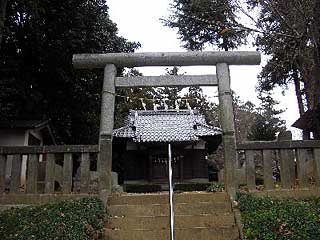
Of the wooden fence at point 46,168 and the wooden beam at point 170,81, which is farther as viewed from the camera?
the wooden beam at point 170,81

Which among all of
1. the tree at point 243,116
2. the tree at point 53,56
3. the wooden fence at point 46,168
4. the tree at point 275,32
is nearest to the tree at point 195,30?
the tree at point 275,32

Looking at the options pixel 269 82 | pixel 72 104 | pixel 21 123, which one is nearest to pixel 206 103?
pixel 269 82

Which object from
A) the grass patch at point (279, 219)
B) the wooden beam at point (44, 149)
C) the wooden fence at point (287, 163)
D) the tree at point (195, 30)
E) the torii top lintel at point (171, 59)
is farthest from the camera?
the tree at point (195, 30)

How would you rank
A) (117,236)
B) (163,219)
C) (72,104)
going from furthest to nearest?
(72,104), (163,219), (117,236)

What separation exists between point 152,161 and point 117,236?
13.8 m

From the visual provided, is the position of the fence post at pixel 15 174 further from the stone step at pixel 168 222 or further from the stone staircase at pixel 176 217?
the stone step at pixel 168 222

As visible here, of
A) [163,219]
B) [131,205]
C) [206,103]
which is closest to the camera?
[163,219]

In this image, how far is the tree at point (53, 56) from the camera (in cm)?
1202

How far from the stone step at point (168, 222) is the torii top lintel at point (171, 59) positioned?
3.59 meters

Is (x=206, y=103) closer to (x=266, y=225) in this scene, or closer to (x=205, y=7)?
(x=205, y=7)

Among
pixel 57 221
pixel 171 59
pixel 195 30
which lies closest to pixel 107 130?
pixel 171 59

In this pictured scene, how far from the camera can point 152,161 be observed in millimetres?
19281

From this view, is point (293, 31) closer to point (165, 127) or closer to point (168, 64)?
point (168, 64)

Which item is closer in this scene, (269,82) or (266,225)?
(266,225)
